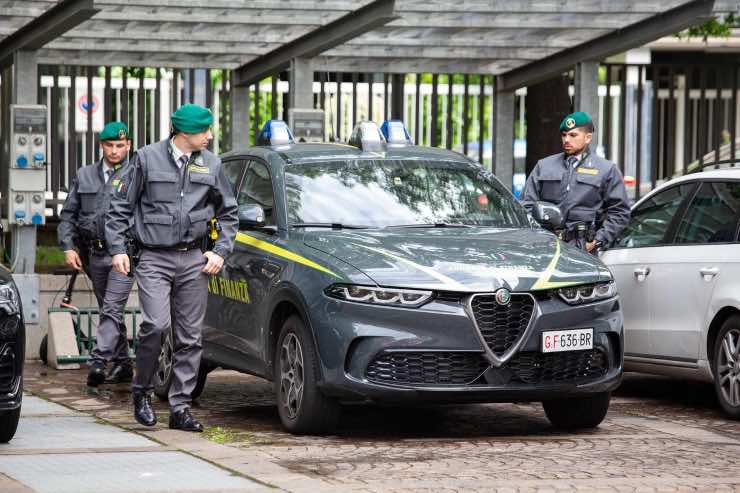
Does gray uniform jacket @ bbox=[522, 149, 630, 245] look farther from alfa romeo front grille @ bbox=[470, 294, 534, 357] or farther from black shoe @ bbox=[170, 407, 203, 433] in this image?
black shoe @ bbox=[170, 407, 203, 433]

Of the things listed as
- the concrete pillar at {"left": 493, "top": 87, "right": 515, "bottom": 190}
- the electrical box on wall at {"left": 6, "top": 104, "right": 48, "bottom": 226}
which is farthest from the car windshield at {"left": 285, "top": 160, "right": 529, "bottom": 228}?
the concrete pillar at {"left": 493, "top": 87, "right": 515, "bottom": 190}

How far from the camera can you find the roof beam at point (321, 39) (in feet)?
43.1

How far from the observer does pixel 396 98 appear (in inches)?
693

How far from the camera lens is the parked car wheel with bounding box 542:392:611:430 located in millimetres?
9148

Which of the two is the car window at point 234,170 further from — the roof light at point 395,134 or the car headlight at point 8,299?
the car headlight at point 8,299

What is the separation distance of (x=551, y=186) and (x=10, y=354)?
4510mm

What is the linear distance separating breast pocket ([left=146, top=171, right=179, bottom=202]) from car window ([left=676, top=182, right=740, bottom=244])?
3.41m

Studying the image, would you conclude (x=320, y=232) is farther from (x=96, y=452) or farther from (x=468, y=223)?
(x=96, y=452)

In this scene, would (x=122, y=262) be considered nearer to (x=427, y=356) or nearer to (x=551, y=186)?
(x=427, y=356)

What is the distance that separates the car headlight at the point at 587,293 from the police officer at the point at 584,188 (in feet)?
6.82

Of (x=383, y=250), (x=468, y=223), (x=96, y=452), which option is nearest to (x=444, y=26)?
(x=468, y=223)

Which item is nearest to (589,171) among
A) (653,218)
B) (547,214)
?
(653,218)

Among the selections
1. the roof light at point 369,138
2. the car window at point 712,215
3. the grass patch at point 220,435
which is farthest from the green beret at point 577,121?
the grass patch at point 220,435

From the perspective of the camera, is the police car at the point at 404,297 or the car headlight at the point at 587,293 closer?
the police car at the point at 404,297
